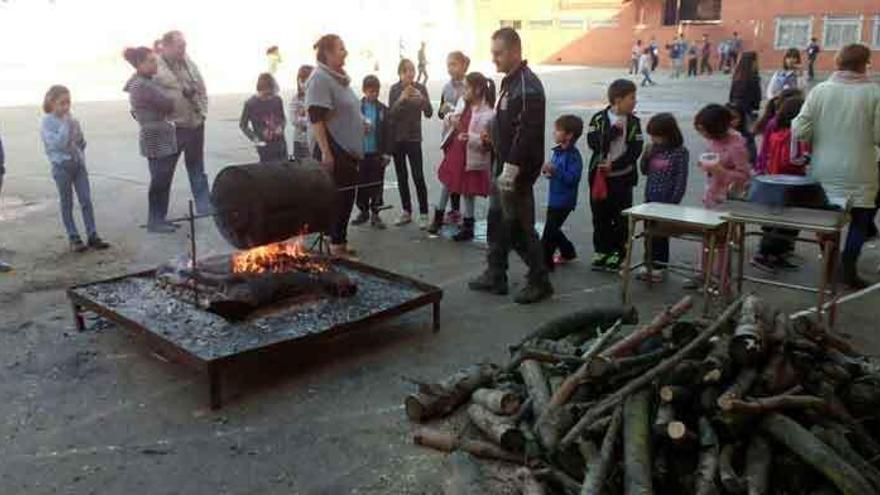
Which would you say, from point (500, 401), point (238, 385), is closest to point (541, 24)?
point (238, 385)

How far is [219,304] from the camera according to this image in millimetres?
4715

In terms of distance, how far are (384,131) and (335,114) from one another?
179 cm

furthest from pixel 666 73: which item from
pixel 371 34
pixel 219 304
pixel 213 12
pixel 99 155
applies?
pixel 219 304

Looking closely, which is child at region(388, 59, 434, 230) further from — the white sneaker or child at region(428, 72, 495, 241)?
child at region(428, 72, 495, 241)

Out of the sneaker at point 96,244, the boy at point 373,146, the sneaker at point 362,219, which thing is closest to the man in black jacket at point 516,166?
the boy at point 373,146

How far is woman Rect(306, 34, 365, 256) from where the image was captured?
625 cm

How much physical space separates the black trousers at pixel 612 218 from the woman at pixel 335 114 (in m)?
2.04

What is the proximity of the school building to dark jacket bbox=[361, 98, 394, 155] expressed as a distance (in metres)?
35.5

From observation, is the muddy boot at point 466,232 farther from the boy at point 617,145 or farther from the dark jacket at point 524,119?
the dark jacket at point 524,119

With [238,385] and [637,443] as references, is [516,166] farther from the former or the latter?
[637,443]

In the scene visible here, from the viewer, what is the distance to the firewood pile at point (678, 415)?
3215mm

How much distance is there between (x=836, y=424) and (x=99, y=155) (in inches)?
478

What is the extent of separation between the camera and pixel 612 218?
6.71 m

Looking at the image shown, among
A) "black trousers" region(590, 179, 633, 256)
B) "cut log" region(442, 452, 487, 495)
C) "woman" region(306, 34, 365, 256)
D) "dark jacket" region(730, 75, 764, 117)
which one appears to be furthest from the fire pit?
"dark jacket" region(730, 75, 764, 117)
